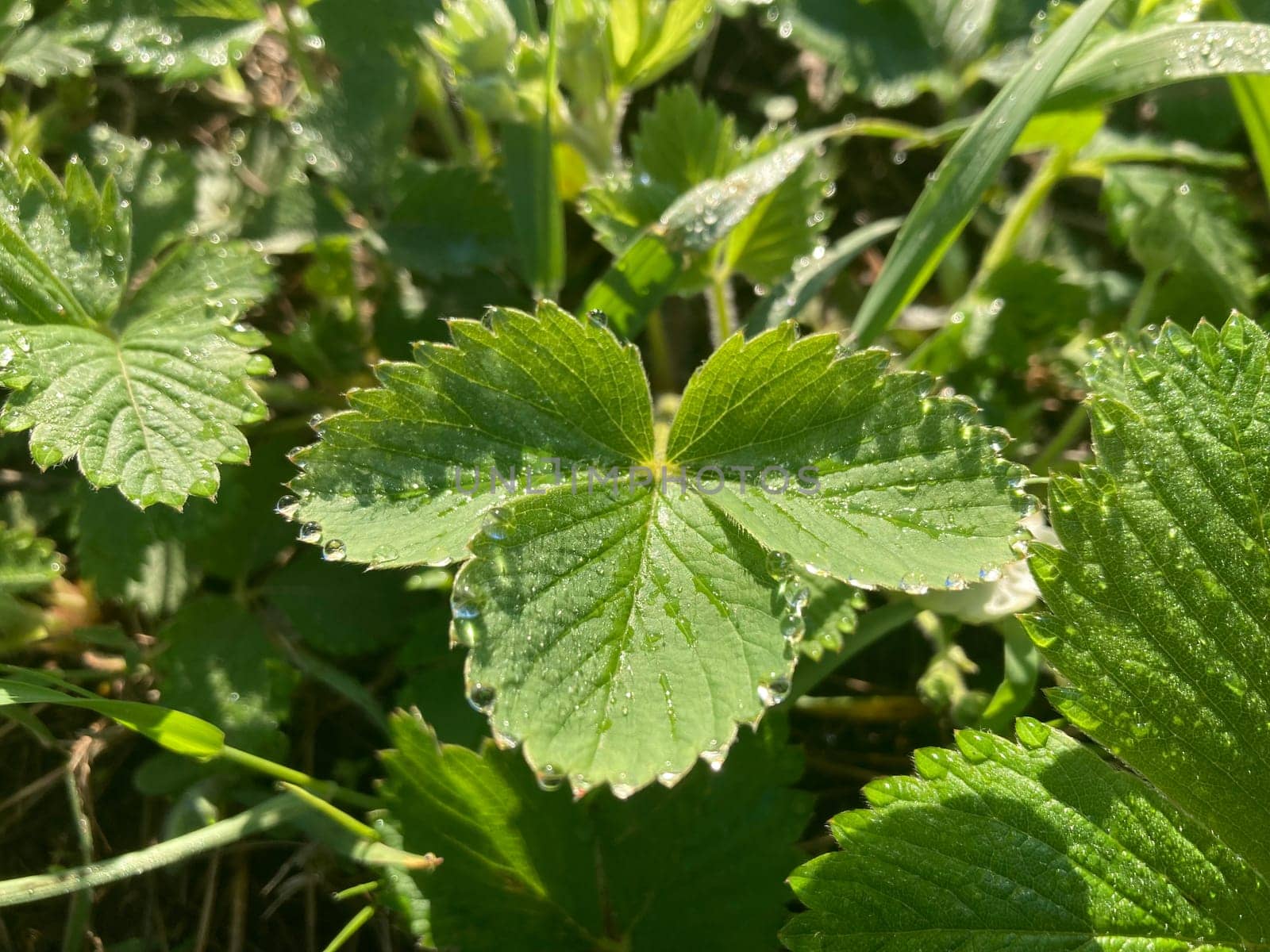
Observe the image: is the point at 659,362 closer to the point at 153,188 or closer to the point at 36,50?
the point at 153,188

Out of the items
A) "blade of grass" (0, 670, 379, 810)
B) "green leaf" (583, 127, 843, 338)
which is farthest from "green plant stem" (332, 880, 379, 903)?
"green leaf" (583, 127, 843, 338)

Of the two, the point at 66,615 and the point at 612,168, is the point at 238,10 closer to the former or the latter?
the point at 612,168

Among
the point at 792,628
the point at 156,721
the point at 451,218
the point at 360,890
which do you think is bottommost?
the point at 360,890

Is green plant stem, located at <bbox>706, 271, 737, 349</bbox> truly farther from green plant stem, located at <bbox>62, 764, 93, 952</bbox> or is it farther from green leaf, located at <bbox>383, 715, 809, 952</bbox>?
green plant stem, located at <bbox>62, 764, 93, 952</bbox>

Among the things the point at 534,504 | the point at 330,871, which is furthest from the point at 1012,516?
the point at 330,871

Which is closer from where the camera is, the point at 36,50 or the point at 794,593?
the point at 794,593

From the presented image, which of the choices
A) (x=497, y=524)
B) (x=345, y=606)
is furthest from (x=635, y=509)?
(x=345, y=606)
